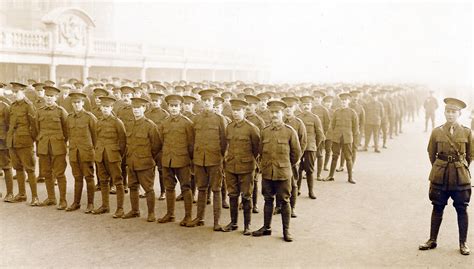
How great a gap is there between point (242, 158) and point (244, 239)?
3.85 feet

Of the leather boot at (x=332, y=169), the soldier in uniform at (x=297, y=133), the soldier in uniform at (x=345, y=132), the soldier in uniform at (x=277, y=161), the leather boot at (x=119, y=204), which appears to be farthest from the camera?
the leather boot at (x=332, y=169)

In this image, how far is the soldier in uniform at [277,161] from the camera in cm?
692

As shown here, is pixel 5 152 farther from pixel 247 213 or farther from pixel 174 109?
pixel 247 213

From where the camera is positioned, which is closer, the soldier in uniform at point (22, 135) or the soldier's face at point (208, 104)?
the soldier's face at point (208, 104)

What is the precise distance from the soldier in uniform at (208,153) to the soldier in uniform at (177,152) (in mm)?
137

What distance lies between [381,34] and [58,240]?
78.1m

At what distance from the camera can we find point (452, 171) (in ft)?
20.9

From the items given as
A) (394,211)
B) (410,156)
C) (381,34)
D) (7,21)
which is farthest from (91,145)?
(381,34)

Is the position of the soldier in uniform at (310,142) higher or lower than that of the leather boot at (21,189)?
higher

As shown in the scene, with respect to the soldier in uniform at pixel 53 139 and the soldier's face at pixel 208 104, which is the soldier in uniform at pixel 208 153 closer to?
the soldier's face at pixel 208 104

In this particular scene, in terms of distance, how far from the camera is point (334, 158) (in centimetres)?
1115

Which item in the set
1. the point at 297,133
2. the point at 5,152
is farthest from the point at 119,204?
the point at 297,133

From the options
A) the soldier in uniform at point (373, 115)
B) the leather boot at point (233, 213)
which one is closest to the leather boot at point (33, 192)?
the leather boot at point (233, 213)

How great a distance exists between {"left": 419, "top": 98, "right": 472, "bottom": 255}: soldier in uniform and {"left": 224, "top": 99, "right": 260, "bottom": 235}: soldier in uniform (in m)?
2.49
